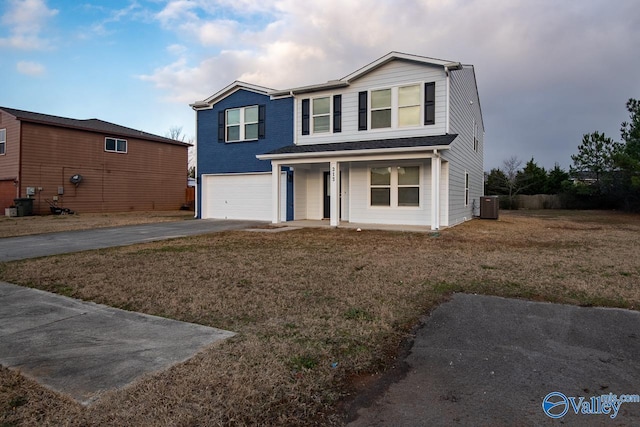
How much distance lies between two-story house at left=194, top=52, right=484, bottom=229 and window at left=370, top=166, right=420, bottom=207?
36mm

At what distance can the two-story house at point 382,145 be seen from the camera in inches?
504

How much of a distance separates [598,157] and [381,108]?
18.9 m

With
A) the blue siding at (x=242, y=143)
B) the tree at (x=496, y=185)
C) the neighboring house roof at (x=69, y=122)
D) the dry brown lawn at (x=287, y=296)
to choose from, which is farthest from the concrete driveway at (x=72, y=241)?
the tree at (x=496, y=185)

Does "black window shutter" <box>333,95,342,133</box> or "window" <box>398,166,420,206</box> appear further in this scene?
"black window shutter" <box>333,95,342,133</box>

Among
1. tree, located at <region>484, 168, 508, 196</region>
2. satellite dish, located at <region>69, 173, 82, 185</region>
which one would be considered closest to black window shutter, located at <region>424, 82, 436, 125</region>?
satellite dish, located at <region>69, 173, 82, 185</region>

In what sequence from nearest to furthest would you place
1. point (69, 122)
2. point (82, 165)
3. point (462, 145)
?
point (462, 145), point (82, 165), point (69, 122)

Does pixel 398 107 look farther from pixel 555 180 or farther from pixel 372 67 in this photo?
pixel 555 180

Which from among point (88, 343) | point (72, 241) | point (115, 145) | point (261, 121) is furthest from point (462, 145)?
point (115, 145)

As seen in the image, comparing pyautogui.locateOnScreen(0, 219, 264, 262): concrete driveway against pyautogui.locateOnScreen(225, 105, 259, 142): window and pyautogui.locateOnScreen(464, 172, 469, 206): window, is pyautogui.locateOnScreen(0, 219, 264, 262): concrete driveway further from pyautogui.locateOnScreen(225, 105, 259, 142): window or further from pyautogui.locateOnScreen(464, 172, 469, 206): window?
pyautogui.locateOnScreen(464, 172, 469, 206): window

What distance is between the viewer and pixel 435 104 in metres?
12.9

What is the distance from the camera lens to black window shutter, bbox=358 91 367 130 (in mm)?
14195

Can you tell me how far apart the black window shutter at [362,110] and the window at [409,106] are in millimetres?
1312

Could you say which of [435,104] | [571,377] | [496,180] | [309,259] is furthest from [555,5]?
[496,180]

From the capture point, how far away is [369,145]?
13.0 metres
